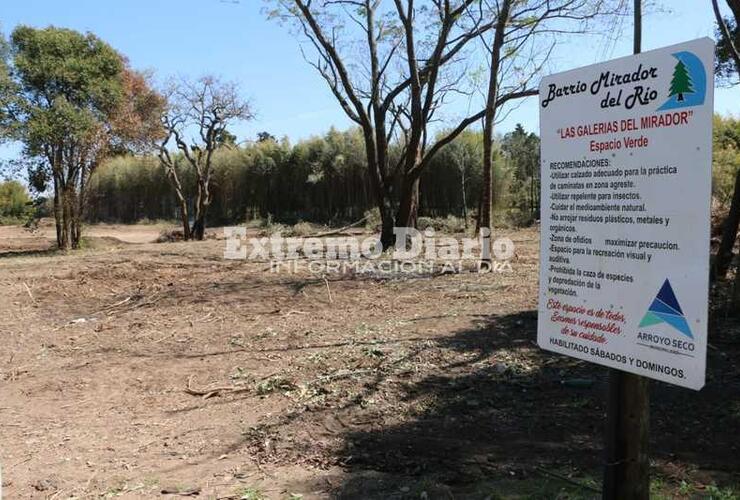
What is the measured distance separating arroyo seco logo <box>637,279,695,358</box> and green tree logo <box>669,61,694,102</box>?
0.53 m

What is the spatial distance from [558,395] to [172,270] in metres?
7.41

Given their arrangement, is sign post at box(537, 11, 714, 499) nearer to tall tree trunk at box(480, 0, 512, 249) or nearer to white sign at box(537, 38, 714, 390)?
white sign at box(537, 38, 714, 390)

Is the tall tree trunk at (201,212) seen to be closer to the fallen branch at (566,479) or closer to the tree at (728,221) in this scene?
the tree at (728,221)

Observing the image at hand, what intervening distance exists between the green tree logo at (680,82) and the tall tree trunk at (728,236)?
18.0 feet

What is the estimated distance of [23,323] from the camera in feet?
22.1

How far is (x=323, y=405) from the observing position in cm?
400

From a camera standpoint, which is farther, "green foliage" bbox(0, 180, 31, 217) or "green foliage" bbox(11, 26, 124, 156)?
"green foliage" bbox(0, 180, 31, 217)

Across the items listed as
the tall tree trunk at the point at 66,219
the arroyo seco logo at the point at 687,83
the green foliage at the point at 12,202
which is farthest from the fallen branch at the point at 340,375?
the green foliage at the point at 12,202

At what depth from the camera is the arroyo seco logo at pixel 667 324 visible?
5.62 ft

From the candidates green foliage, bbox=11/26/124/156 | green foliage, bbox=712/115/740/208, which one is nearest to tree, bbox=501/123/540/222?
green foliage, bbox=712/115/740/208

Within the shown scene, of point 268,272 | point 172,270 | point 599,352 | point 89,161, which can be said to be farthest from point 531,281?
point 89,161

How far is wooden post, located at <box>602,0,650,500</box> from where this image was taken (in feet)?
6.59

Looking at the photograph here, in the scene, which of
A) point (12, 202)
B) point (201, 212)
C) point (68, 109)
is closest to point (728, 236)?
point (68, 109)

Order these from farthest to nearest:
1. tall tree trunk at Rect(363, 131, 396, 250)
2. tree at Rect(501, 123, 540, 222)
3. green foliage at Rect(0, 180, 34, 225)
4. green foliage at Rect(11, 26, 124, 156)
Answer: green foliage at Rect(0, 180, 34, 225) < tree at Rect(501, 123, 540, 222) < green foliage at Rect(11, 26, 124, 156) < tall tree trunk at Rect(363, 131, 396, 250)
